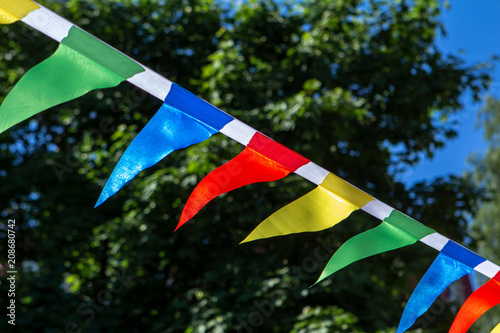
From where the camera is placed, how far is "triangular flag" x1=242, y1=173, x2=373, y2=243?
2.04m

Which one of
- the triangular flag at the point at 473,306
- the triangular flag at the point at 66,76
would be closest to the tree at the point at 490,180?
the triangular flag at the point at 473,306

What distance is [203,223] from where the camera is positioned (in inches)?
247

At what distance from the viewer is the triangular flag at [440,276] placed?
7.11 feet

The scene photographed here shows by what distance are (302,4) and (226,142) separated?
2.78 metres

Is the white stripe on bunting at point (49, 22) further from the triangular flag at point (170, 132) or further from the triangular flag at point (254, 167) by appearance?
the triangular flag at point (254, 167)

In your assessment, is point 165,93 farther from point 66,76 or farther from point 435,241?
point 435,241

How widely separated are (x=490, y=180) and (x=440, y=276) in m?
17.6

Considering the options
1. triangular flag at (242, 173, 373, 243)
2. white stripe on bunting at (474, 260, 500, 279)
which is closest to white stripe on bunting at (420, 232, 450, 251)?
white stripe on bunting at (474, 260, 500, 279)

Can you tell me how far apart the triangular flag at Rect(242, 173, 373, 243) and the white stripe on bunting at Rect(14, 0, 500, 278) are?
0.04m

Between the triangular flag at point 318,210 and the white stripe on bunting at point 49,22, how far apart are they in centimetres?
88

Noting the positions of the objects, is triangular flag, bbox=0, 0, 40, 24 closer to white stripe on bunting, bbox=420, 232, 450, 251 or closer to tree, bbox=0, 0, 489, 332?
white stripe on bunting, bbox=420, 232, 450, 251

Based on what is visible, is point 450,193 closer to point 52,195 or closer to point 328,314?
point 328,314

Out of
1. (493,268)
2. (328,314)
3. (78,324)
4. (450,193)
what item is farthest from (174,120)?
(450,193)

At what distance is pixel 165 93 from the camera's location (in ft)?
5.90
